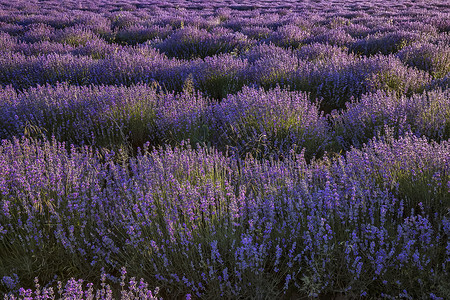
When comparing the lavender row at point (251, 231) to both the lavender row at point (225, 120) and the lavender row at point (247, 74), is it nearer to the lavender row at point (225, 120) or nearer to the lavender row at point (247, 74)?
the lavender row at point (225, 120)

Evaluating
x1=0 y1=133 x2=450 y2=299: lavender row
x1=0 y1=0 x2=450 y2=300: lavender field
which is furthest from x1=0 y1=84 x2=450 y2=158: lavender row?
x1=0 y1=133 x2=450 y2=299: lavender row

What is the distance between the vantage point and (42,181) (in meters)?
2.22

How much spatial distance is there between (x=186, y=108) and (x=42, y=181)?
5.08 ft

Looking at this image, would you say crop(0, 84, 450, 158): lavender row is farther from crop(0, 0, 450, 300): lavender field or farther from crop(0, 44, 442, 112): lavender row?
crop(0, 44, 442, 112): lavender row

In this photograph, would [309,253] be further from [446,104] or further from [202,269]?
[446,104]

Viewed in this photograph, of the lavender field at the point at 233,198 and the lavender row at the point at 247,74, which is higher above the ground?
the lavender row at the point at 247,74

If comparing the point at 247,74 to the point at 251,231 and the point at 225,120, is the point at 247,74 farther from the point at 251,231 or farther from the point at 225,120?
the point at 251,231

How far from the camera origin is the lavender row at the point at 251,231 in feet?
5.61

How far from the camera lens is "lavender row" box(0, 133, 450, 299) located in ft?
5.61

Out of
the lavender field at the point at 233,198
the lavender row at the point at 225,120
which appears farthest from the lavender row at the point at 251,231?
the lavender row at the point at 225,120

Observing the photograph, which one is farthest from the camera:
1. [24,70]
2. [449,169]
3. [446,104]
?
[24,70]

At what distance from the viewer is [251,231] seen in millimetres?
1814

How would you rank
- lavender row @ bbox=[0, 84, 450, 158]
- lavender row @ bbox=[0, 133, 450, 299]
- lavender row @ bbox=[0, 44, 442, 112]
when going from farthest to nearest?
lavender row @ bbox=[0, 44, 442, 112], lavender row @ bbox=[0, 84, 450, 158], lavender row @ bbox=[0, 133, 450, 299]

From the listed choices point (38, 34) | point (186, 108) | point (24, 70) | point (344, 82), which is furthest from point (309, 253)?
point (38, 34)
